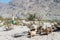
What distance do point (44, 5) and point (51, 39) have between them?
151 m

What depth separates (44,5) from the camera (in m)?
161

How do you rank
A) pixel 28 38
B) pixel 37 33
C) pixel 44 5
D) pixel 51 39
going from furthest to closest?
1. pixel 44 5
2. pixel 37 33
3. pixel 28 38
4. pixel 51 39

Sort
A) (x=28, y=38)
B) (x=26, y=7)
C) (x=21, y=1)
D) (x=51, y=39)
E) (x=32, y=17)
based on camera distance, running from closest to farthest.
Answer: (x=51, y=39) → (x=28, y=38) → (x=32, y=17) → (x=26, y=7) → (x=21, y=1)

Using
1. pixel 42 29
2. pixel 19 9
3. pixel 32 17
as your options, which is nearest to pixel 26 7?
pixel 19 9

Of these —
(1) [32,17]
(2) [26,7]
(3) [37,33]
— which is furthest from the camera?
(2) [26,7]

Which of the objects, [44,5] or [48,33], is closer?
[48,33]

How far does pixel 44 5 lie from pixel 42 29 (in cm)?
14943

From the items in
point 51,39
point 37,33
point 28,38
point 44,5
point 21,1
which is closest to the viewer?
point 51,39

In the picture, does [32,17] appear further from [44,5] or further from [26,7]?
[26,7]

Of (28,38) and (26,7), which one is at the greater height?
(28,38)

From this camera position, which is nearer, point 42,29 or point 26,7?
point 42,29

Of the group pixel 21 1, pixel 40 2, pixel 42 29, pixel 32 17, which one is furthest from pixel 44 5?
pixel 42 29

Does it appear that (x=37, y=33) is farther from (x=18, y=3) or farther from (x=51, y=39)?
(x=18, y=3)

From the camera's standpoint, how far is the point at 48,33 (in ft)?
39.1
